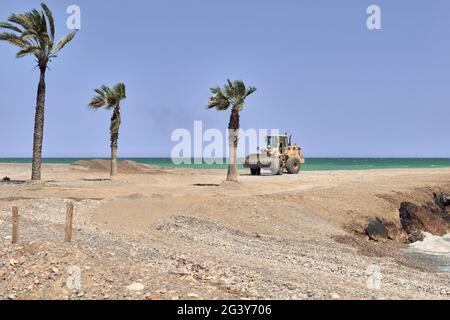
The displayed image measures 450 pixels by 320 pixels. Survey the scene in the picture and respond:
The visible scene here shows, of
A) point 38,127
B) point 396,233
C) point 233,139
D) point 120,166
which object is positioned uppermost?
point 38,127

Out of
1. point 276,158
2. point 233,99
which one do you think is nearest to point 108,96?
point 233,99

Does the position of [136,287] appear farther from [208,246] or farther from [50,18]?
[50,18]

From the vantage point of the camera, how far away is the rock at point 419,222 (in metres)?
23.5

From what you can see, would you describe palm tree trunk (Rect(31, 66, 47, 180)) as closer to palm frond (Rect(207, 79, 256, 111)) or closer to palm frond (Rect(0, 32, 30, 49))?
palm frond (Rect(0, 32, 30, 49))

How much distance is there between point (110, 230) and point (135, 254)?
14.0 ft

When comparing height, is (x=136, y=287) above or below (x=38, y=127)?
below

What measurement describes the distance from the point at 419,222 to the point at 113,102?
20855mm

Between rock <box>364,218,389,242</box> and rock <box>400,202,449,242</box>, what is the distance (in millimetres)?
1598

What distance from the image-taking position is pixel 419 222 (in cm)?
2430

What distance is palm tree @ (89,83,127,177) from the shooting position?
112 ft

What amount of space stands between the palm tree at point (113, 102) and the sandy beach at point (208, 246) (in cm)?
691

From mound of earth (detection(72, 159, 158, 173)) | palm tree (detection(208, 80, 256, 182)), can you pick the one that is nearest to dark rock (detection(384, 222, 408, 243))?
palm tree (detection(208, 80, 256, 182))

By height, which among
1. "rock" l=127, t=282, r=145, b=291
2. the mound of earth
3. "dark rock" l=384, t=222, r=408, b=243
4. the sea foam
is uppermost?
the mound of earth
